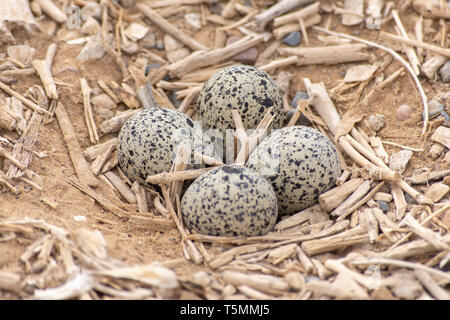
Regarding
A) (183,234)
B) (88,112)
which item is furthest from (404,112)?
(88,112)

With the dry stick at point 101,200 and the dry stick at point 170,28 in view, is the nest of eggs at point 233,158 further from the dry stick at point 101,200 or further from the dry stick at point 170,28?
the dry stick at point 170,28

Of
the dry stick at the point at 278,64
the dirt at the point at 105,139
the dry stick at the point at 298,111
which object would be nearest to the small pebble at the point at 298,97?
the dirt at the point at 105,139

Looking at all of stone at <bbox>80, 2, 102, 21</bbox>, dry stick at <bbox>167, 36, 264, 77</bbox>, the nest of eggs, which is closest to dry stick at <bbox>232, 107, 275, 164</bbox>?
the nest of eggs

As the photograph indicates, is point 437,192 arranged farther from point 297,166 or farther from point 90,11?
point 90,11

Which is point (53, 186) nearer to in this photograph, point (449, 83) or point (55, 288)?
point (55, 288)

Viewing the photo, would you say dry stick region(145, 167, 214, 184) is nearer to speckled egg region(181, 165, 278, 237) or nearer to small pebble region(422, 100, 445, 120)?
A: speckled egg region(181, 165, 278, 237)
